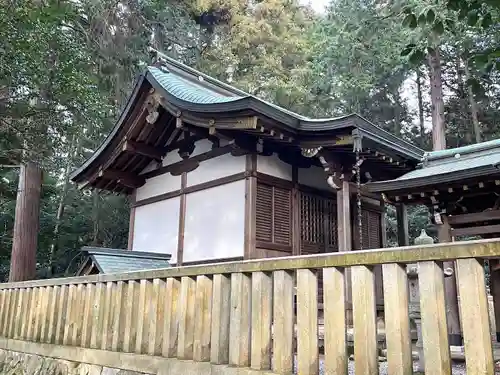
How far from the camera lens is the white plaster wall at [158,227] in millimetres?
8461

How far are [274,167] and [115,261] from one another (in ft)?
9.42

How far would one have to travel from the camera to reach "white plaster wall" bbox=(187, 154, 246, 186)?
7.38 m

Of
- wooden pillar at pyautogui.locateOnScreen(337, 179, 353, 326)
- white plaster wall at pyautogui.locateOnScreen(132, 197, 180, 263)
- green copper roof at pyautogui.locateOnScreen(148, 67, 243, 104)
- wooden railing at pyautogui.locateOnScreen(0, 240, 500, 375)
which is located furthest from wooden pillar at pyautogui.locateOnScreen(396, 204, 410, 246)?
wooden railing at pyautogui.locateOnScreen(0, 240, 500, 375)

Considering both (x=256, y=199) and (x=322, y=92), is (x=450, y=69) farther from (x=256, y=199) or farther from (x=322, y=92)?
(x=256, y=199)

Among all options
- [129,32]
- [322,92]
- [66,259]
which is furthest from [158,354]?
[322,92]

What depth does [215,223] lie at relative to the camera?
7539 millimetres

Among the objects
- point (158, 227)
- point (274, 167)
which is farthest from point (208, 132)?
point (158, 227)

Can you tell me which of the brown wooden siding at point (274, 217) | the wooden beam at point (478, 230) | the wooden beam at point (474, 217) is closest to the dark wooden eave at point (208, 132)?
the brown wooden siding at point (274, 217)

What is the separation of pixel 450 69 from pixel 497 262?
14.9 meters

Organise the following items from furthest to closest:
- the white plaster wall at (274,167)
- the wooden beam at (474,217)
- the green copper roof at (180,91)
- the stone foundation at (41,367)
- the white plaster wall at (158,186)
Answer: the white plaster wall at (158,186)
the white plaster wall at (274,167)
the green copper roof at (180,91)
the wooden beam at (474,217)
the stone foundation at (41,367)

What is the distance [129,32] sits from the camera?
13.0 metres

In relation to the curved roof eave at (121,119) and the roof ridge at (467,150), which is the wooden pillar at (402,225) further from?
the curved roof eave at (121,119)

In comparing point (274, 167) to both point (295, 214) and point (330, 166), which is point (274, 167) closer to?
point (295, 214)

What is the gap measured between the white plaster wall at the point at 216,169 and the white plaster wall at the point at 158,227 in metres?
0.61
